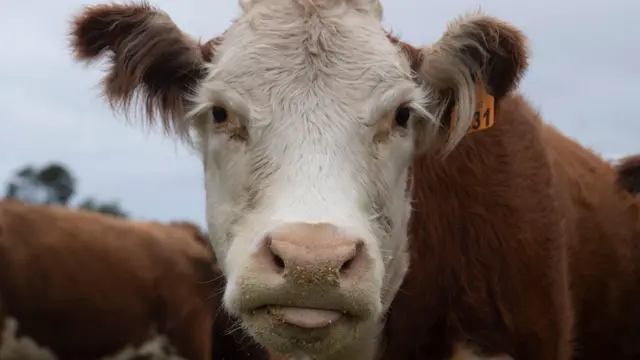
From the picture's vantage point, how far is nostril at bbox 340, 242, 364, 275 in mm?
2697

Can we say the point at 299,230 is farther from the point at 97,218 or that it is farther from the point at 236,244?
the point at 97,218

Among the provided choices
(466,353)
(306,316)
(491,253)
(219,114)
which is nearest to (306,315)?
(306,316)

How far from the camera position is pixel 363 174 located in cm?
317

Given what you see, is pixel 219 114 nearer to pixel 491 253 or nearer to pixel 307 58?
pixel 307 58

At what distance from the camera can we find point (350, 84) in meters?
3.27

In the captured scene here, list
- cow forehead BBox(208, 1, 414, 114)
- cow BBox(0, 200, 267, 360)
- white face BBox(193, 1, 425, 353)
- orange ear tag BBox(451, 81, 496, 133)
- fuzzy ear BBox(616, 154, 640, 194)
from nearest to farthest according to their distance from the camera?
white face BBox(193, 1, 425, 353), cow forehead BBox(208, 1, 414, 114), orange ear tag BBox(451, 81, 496, 133), fuzzy ear BBox(616, 154, 640, 194), cow BBox(0, 200, 267, 360)

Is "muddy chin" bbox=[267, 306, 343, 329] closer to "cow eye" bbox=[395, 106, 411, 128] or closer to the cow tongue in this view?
the cow tongue

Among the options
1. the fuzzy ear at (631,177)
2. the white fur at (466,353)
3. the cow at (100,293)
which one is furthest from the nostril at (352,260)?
the cow at (100,293)

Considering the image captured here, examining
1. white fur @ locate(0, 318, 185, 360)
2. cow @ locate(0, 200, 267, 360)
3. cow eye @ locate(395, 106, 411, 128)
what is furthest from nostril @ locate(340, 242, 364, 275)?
white fur @ locate(0, 318, 185, 360)

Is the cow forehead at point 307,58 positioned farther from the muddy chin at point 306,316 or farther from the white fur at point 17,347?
the white fur at point 17,347

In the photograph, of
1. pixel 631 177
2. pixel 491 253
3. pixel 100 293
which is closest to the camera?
pixel 491 253

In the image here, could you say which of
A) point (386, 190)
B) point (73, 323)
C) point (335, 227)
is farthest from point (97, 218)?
point (335, 227)

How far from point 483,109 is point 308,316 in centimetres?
144

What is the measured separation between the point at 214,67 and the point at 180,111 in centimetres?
42
